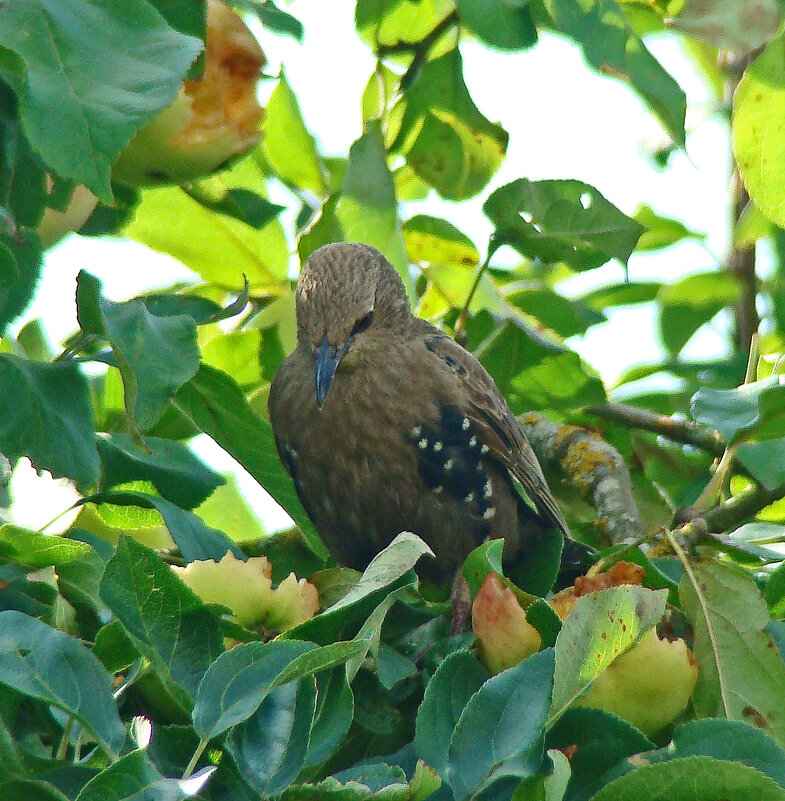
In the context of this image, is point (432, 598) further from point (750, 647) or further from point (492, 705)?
point (492, 705)

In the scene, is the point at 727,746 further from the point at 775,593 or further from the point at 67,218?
the point at 67,218

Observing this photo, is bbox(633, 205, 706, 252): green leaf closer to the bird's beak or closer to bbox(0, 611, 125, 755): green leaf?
the bird's beak

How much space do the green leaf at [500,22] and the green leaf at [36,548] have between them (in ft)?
4.48

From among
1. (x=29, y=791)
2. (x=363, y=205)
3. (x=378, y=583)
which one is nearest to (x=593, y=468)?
(x=363, y=205)

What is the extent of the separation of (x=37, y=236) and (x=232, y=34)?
648mm

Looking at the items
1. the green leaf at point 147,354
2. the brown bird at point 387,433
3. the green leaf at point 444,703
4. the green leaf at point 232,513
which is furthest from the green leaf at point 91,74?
the green leaf at point 232,513

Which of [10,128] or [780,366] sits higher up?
[10,128]

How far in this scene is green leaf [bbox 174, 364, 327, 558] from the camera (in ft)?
9.07

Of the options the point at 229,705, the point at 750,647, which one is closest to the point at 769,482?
the point at 750,647

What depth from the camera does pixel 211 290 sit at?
3.51 m

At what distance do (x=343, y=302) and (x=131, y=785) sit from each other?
7.67ft

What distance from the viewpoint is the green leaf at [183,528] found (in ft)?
7.60

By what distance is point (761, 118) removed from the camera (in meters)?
2.89

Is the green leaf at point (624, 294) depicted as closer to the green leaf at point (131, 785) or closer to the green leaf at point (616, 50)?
the green leaf at point (616, 50)
